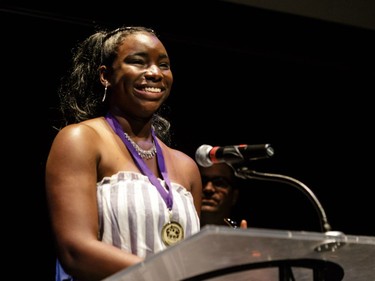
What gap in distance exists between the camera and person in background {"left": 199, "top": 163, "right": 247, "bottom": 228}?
4062 mm

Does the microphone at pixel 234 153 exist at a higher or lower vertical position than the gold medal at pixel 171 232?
higher

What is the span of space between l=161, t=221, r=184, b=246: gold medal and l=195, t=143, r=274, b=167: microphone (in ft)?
1.01

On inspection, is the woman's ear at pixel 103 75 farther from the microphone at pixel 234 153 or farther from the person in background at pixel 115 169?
the microphone at pixel 234 153

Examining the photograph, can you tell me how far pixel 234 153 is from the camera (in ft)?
6.23

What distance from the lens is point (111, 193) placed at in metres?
2.20

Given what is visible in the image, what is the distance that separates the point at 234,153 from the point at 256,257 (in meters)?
0.37

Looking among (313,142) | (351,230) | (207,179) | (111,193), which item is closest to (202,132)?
(207,179)

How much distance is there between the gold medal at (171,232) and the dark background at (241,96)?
1.54 m

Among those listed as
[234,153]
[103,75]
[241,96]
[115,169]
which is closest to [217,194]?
[241,96]

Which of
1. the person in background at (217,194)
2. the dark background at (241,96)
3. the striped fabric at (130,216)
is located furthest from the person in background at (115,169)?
the person in background at (217,194)

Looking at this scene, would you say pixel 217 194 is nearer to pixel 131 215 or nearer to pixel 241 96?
pixel 241 96

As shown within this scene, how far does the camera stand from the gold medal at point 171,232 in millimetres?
2205

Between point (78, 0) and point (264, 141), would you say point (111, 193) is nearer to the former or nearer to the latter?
point (78, 0)

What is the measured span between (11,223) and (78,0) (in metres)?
1.09
